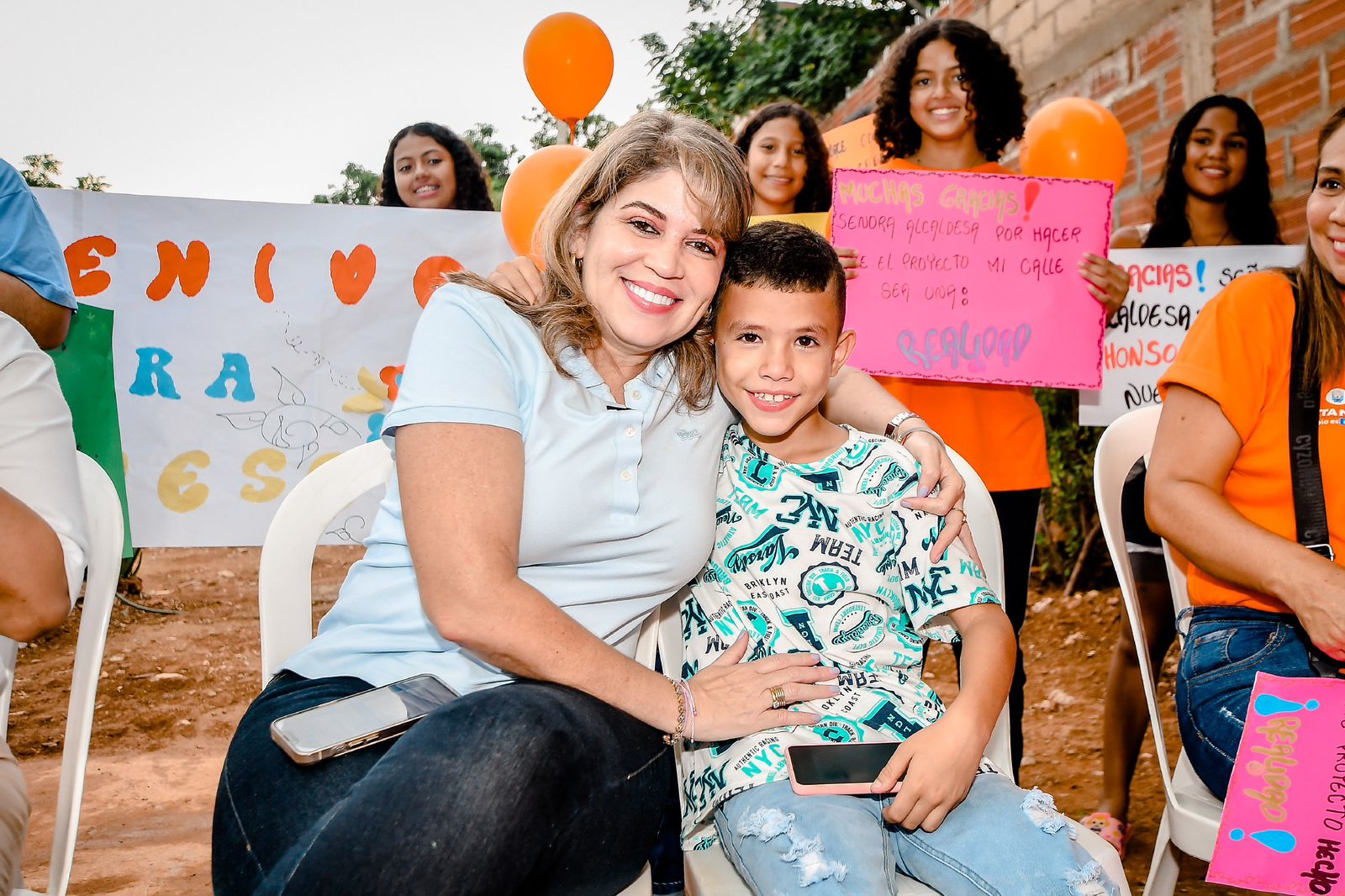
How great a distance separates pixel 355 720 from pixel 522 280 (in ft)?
2.65

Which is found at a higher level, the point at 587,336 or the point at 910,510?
the point at 587,336

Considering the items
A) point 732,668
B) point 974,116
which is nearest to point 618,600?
point 732,668

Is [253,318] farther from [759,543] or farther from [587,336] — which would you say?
[759,543]

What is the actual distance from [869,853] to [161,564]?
782 cm

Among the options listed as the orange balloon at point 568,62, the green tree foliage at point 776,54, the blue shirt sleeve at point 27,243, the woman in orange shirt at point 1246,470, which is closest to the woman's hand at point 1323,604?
the woman in orange shirt at point 1246,470

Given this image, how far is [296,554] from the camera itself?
5.80 ft

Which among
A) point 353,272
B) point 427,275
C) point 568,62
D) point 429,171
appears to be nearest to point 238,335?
point 353,272

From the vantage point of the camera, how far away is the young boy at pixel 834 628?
139 cm

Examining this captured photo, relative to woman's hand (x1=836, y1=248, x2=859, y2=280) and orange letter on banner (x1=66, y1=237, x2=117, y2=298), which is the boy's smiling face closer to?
woman's hand (x1=836, y1=248, x2=859, y2=280)

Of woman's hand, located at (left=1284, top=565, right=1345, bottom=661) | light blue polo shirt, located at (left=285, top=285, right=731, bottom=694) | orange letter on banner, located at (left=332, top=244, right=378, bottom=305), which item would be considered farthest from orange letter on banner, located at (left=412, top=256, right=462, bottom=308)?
woman's hand, located at (left=1284, top=565, right=1345, bottom=661)

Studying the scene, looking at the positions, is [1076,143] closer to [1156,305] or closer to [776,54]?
[1156,305]

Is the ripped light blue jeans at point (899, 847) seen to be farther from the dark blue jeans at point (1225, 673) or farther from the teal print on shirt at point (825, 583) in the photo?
the dark blue jeans at point (1225, 673)

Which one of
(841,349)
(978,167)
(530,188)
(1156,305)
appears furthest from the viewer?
(1156,305)

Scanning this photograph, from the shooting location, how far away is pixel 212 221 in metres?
2.92
